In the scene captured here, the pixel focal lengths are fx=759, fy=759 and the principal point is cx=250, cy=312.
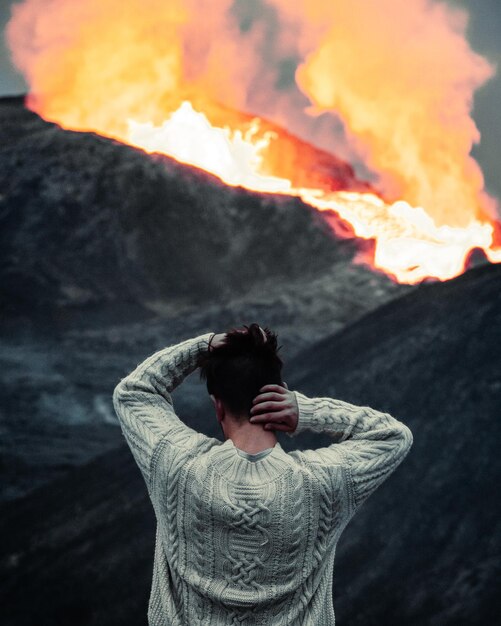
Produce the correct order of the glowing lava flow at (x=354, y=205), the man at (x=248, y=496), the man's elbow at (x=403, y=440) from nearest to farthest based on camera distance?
the man at (x=248, y=496), the man's elbow at (x=403, y=440), the glowing lava flow at (x=354, y=205)

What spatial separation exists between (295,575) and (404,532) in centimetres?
474

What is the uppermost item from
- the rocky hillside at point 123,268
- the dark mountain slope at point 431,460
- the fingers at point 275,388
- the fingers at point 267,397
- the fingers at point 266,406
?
the fingers at point 275,388

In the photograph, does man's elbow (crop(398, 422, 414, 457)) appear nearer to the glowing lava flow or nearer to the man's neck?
the man's neck

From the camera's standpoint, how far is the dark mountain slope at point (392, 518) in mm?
5684

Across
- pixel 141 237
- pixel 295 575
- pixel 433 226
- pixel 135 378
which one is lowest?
pixel 141 237

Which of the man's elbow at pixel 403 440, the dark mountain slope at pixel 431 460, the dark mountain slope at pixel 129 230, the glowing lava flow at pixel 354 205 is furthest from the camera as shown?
the glowing lava flow at pixel 354 205

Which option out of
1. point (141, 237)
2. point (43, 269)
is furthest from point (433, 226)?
point (43, 269)

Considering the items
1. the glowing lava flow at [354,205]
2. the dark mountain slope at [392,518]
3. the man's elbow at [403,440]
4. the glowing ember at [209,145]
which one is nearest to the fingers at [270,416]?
the man's elbow at [403,440]

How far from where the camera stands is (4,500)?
7.32m

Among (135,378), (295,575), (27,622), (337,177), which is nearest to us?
(295,575)

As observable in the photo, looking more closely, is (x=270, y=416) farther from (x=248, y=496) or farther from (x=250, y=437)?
(x=248, y=496)

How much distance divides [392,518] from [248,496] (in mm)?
4959

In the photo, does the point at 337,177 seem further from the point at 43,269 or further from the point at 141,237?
the point at 43,269

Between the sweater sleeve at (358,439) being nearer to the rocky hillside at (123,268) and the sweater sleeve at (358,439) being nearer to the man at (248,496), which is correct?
the man at (248,496)
